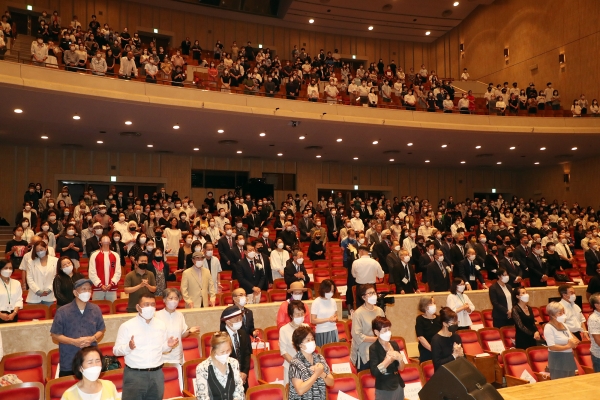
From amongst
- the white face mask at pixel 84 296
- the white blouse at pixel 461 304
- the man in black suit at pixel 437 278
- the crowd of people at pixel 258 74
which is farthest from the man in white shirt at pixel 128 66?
the white blouse at pixel 461 304

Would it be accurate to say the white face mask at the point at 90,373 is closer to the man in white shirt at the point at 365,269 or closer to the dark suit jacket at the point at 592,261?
the man in white shirt at the point at 365,269

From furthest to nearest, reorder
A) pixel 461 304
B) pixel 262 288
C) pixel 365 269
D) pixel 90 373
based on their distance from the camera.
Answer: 1. pixel 262 288
2. pixel 365 269
3. pixel 461 304
4. pixel 90 373

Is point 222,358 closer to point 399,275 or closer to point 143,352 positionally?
point 143,352

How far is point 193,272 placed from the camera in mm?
7352

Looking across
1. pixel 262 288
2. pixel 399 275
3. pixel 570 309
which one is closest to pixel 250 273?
pixel 262 288

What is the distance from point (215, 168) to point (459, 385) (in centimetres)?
1970

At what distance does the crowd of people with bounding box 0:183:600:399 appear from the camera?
439 centimetres

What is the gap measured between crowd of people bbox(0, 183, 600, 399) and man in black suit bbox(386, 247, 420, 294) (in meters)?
0.02

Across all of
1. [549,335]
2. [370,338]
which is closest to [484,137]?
[549,335]

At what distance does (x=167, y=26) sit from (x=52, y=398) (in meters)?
20.5

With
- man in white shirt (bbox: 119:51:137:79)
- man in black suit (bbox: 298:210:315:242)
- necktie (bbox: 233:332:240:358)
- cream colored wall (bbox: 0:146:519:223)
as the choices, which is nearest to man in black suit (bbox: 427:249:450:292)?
man in black suit (bbox: 298:210:315:242)

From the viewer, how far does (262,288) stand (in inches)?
340

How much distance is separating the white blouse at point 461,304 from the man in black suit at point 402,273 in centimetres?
158

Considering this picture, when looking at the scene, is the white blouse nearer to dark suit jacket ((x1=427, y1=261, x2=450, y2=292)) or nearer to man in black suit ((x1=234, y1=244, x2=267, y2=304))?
dark suit jacket ((x1=427, y1=261, x2=450, y2=292))
